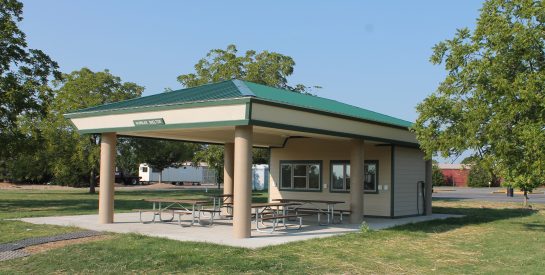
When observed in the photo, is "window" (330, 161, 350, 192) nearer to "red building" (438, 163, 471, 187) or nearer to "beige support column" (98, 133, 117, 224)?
"beige support column" (98, 133, 117, 224)

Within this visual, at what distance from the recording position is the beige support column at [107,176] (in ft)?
55.8

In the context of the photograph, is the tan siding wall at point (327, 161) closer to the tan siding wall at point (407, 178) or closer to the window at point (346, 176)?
the window at point (346, 176)

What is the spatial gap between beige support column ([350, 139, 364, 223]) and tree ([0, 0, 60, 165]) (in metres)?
15.3

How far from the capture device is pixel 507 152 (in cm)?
1443

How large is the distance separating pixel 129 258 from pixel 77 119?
8.13m

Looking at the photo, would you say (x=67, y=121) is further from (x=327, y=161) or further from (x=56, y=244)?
(x=56, y=244)

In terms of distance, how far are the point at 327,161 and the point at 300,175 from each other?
4.43 ft

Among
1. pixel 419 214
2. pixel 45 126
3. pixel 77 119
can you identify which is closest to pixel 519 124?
pixel 419 214

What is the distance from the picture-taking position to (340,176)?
20922 mm

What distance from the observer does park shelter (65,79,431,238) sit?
13.6 meters

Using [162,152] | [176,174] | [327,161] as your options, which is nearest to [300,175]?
[327,161]

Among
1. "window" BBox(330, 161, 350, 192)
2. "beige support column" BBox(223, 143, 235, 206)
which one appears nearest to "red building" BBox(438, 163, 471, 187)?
"window" BBox(330, 161, 350, 192)

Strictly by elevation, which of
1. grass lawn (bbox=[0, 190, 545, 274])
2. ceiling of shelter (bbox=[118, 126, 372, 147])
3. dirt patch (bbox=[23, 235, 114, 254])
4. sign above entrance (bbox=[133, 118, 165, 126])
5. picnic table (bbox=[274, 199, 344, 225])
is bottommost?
grass lawn (bbox=[0, 190, 545, 274])

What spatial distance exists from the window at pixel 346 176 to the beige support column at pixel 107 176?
8.00 meters
